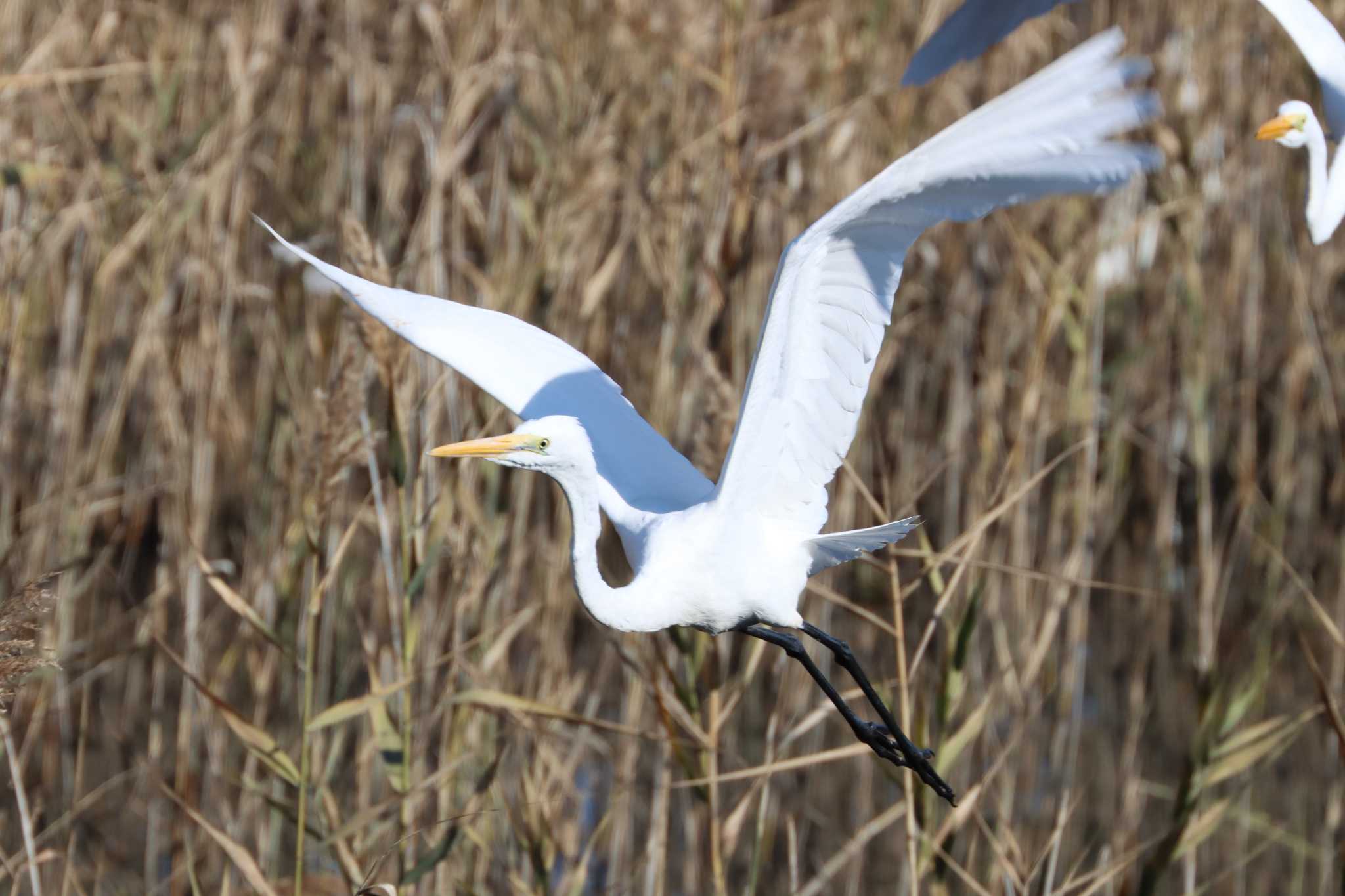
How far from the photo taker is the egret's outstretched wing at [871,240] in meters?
1.39

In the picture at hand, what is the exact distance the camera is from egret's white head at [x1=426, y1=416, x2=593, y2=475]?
175cm

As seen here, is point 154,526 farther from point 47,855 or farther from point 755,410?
point 755,410

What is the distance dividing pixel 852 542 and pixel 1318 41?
142 cm

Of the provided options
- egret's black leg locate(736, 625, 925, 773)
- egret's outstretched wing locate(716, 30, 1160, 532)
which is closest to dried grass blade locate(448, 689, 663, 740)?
egret's black leg locate(736, 625, 925, 773)

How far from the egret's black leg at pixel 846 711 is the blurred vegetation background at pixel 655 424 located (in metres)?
0.05

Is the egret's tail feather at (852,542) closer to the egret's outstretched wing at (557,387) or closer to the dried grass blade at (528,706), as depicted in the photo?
the egret's outstretched wing at (557,387)

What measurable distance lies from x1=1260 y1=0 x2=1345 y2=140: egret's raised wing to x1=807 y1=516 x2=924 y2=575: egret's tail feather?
4.17 ft

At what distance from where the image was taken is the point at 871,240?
1.76 meters

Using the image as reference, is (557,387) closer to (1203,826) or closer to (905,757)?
Answer: (905,757)

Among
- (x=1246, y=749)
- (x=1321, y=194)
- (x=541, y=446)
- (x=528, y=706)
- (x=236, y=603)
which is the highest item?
(x=1321, y=194)

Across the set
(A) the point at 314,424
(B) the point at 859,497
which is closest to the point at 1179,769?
(B) the point at 859,497

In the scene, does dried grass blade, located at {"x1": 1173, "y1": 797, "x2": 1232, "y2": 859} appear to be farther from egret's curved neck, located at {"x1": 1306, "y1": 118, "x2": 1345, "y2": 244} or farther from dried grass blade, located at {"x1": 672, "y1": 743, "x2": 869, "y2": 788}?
egret's curved neck, located at {"x1": 1306, "y1": 118, "x2": 1345, "y2": 244}

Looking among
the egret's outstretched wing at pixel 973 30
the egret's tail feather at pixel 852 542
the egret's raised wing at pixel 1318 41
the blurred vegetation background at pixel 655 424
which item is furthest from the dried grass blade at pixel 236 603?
the egret's raised wing at pixel 1318 41

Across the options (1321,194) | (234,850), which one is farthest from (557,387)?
(1321,194)
